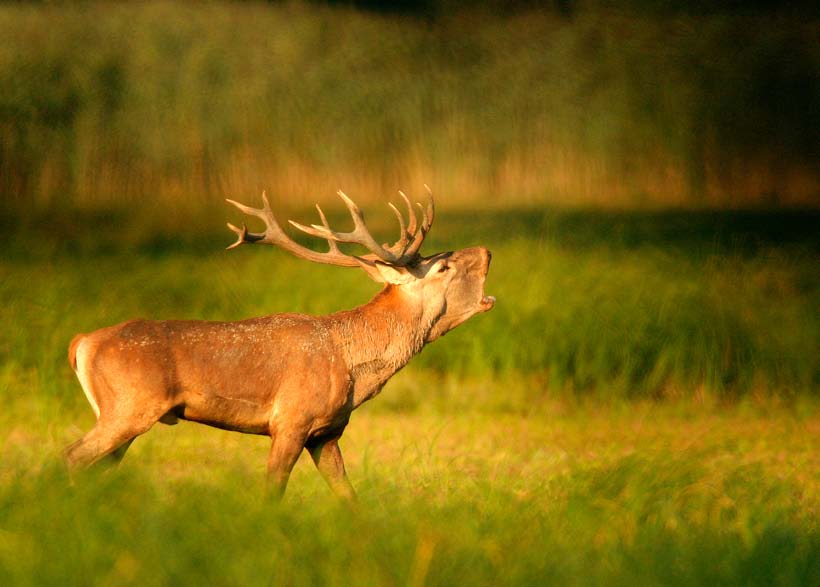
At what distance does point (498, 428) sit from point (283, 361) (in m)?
3.64

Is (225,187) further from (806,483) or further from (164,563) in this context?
(164,563)

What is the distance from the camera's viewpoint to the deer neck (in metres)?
8.09

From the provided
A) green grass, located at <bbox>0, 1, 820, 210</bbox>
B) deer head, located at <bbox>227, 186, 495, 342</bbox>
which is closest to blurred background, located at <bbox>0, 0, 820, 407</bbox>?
green grass, located at <bbox>0, 1, 820, 210</bbox>

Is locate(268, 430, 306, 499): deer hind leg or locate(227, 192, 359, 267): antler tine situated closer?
locate(268, 430, 306, 499): deer hind leg

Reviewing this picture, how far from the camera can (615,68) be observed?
Result: 47.3 feet

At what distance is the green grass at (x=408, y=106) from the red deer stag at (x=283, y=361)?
19.4 feet

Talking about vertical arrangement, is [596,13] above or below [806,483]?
above

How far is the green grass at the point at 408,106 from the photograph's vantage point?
14.3 metres

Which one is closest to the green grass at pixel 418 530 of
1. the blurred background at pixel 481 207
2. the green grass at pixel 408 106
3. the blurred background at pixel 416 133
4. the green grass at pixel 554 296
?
the blurred background at pixel 481 207

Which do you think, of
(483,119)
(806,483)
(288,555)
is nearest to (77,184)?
(483,119)

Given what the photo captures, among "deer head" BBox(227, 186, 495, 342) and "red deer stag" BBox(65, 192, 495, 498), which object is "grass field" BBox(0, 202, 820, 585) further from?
"deer head" BBox(227, 186, 495, 342)

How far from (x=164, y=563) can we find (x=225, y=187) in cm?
963

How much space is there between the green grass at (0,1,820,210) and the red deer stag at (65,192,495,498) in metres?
5.90

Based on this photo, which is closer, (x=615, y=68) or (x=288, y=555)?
(x=288, y=555)
